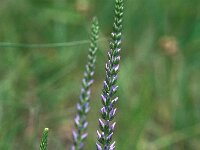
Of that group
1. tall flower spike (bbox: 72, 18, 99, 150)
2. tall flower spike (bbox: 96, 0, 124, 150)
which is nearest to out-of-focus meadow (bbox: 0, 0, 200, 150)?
tall flower spike (bbox: 72, 18, 99, 150)

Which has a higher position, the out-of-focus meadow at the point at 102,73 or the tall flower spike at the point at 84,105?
the out-of-focus meadow at the point at 102,73

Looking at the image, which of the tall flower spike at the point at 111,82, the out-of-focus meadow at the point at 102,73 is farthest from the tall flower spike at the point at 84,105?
the out-of-focus meadow at the point at 102,73


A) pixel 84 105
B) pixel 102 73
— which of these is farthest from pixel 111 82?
pixel 102 73

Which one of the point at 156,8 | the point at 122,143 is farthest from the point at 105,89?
the point at 156,8

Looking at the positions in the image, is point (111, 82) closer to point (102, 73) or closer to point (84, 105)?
point (84, 105)

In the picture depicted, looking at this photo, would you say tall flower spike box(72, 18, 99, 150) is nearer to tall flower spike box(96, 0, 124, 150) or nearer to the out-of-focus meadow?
tall flower spike box(96, 0, 124, 150)

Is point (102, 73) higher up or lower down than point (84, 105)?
higher up

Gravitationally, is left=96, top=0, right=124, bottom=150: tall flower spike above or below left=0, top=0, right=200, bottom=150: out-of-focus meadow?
below

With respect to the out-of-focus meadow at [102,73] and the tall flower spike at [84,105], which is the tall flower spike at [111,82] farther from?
the out-of-focus meadow at [102,73]
